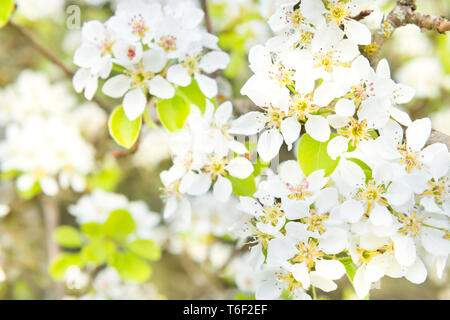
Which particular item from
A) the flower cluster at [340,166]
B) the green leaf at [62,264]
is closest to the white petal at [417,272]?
the flower cluster at [340,166]

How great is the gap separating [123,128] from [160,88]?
0.39ft

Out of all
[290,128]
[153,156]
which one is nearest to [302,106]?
[290,128]

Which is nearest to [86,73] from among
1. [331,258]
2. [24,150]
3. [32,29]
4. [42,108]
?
[331,258]

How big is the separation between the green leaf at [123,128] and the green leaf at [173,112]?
1.8 inches

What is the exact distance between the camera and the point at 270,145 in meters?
0.73

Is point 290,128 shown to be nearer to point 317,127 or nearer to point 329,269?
point 317,127

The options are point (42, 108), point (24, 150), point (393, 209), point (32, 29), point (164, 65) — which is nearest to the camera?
point (393, 209)

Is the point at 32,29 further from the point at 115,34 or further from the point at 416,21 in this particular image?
the point at 416,21

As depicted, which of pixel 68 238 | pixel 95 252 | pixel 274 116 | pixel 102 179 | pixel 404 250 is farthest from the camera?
pixel 102 179

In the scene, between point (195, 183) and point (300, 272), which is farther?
point (195, 183)

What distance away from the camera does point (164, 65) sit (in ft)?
2.58

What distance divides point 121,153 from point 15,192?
29.9 inches

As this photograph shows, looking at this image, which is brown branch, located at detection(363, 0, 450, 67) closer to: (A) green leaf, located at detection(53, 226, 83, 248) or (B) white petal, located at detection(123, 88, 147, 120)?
(B) white petal, located at detection(123, 88, 147, 120)
